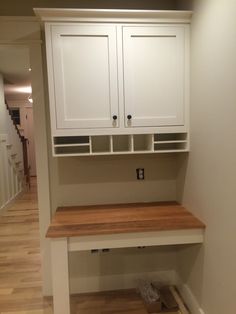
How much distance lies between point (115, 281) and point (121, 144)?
1.27 m

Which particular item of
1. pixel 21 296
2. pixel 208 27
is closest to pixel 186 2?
pixel 208 27

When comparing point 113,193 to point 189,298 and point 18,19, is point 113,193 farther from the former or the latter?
point 18,19

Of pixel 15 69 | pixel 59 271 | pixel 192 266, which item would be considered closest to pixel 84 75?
pixel 59 271

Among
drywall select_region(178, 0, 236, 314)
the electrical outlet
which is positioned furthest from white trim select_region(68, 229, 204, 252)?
the electrical outlet

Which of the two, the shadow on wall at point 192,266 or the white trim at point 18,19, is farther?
the white trim at point 18,19

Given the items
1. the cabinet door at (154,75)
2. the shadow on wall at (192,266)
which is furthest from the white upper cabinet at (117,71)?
the shadow on wall at (192,266)

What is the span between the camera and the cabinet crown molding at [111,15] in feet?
6.17

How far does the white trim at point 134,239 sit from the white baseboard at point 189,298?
0.56m

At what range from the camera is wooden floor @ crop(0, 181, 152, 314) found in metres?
2.24

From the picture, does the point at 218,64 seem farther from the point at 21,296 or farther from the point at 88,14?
the point at 21,296

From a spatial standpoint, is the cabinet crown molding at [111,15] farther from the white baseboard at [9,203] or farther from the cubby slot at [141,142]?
the white baseboard at [9,203]

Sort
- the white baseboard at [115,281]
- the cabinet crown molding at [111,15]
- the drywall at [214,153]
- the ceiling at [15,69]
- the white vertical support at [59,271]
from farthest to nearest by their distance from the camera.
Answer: the ceiling at [15,69]
the white baseboard at [115,281]
the cabinet crown molding at [111,15]
the white vertical support at [59,271]
the drywall at [214,153]

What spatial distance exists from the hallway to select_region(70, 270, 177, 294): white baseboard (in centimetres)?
30

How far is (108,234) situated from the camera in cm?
177
